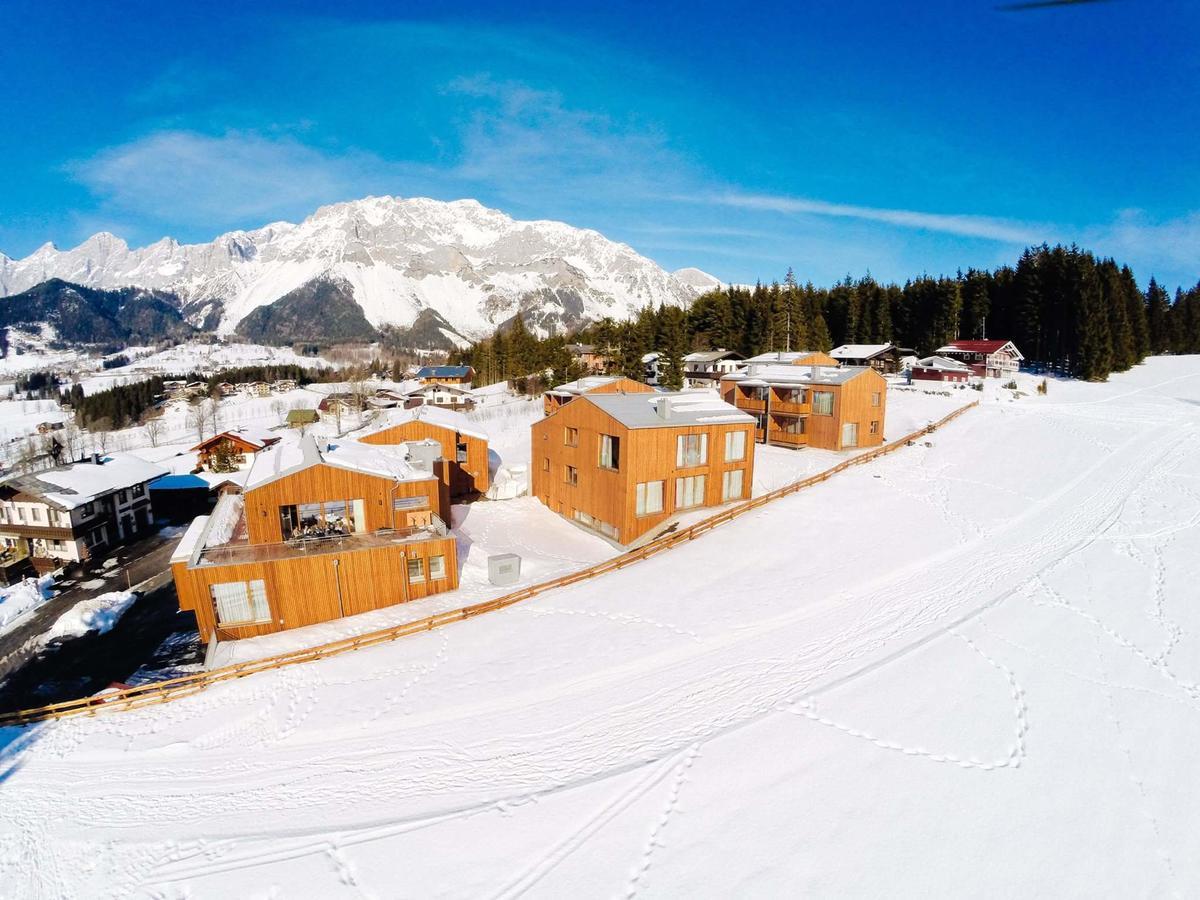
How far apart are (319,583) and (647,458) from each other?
14.2m

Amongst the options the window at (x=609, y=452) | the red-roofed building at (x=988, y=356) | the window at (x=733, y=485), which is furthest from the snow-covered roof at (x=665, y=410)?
the red-roofed building at (x=988, y=356)

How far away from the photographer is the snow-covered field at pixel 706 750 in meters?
9.30

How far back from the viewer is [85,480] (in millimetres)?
35062

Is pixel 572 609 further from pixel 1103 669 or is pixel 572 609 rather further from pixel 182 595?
pixel 1103 669

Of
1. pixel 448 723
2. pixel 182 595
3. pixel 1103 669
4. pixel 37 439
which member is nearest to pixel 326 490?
pixel 182 595

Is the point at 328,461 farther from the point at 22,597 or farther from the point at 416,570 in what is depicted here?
the point at 22,597

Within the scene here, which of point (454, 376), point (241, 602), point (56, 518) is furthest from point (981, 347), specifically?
point (56, 518)

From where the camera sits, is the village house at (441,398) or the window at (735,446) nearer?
the window at (735,446)

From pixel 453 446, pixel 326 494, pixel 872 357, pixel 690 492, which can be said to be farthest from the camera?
pixel 872 357

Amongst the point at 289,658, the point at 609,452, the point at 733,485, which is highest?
the point at 609,452

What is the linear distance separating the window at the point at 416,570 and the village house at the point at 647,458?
30.4 ft

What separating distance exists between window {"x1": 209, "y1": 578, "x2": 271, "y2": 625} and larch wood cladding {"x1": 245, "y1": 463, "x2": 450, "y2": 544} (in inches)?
79.1

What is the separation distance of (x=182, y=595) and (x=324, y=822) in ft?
40.0

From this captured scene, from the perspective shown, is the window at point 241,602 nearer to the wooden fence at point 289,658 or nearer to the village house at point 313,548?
the village house at point 313,548
